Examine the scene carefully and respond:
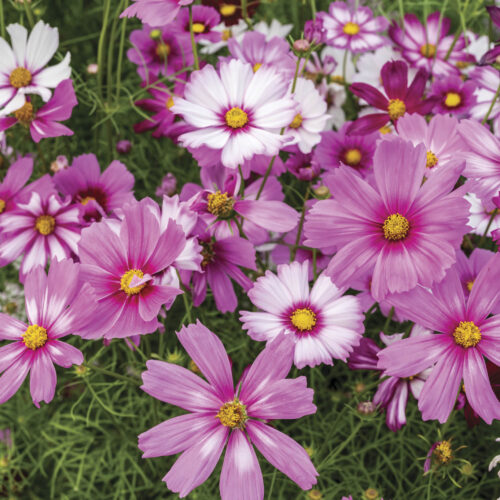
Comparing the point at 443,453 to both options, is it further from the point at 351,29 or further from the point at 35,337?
the point at 351,29

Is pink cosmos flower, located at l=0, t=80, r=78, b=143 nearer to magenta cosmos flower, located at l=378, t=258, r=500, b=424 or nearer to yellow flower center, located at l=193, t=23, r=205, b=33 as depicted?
yellow flower center, located at l=193, t=23, r=205, b=33

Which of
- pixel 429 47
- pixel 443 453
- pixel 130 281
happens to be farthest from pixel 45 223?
pixel 429 47

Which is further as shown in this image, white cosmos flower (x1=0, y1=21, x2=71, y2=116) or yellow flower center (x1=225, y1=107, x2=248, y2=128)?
white cosmos flower (x1=0, y1=21, x2=71, y2=116)

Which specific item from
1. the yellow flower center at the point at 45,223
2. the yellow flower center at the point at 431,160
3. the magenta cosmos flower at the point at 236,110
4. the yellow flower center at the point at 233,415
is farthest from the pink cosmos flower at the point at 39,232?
the yellow flower center at the point at 431,160

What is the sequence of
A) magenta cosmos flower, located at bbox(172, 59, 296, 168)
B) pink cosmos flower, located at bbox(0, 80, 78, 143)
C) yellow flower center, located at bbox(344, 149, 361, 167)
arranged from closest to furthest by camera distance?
1. magenta cosmos flower, located at bbox(172, 59, 296, 168)
2. pink cosmos flower, located at bbox(0, 80, 78, 143)
3. yellow flower center, located at bbox(344, 149, 361, 167)

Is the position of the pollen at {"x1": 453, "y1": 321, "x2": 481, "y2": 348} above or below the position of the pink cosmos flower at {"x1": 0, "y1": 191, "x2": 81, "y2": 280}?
below

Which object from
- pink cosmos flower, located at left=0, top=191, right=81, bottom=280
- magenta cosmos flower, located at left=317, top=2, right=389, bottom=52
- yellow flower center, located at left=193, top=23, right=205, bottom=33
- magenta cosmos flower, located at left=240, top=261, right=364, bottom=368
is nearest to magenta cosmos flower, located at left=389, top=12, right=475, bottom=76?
magenta cosmos flower, located at left=317, top=2, right=389, bottom=52

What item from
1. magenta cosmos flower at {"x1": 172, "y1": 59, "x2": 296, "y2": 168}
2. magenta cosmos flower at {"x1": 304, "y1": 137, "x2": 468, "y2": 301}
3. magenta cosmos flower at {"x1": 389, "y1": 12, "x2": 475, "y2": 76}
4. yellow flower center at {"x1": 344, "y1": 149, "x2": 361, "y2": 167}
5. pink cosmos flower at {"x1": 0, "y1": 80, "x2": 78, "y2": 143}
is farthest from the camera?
magenta cosmos flower at {"x1": 389, "y1": 12, "x2": 475, "y2": 76}

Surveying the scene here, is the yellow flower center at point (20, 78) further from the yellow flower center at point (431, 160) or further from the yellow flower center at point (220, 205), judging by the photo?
the yellow flower center at point (431, 160)
